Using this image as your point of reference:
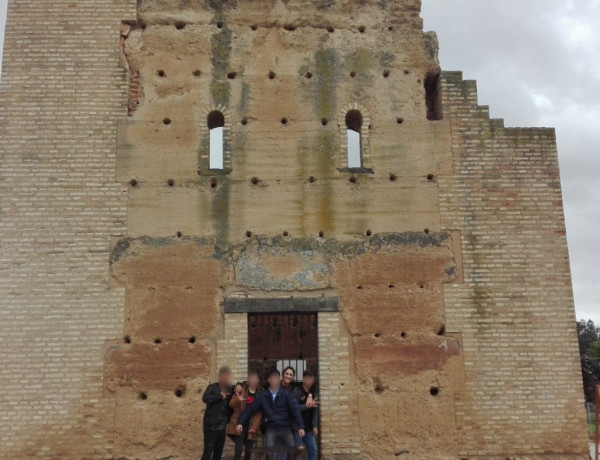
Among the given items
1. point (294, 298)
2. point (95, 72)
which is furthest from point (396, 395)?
point (95, 72)

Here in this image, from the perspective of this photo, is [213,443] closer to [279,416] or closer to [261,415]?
[261,415]

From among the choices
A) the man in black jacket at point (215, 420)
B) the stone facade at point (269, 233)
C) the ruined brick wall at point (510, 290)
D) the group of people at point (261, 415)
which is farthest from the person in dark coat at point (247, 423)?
the ruined brick wall at point (510, 290)

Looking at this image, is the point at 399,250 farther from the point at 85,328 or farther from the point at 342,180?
the point at 85,328

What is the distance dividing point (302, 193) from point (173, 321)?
9.91 feet

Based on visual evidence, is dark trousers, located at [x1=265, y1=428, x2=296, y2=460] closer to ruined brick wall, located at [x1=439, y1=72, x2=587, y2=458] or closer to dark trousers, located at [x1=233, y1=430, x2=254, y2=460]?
dark trousers, located at [x1=233, y1=430, x2=254, y2=460]

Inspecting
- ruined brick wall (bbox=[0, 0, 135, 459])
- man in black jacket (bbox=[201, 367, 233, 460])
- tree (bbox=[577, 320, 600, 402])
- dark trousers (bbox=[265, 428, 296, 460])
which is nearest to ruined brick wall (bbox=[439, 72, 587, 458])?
dark trousers (bbox=[265, 428, 296, 460])

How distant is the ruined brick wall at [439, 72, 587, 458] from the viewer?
33.0 ft

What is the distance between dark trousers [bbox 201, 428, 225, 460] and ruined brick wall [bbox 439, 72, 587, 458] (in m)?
3.80

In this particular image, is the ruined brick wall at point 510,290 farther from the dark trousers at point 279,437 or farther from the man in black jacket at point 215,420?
the man in black jacket at point 215,420

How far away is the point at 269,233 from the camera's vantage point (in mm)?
10680

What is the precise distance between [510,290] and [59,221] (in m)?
7.53

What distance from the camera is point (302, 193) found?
1088 centimetres

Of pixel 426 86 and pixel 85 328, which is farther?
pixel 426 86

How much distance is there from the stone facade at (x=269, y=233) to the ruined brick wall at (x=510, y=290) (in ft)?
0.12
